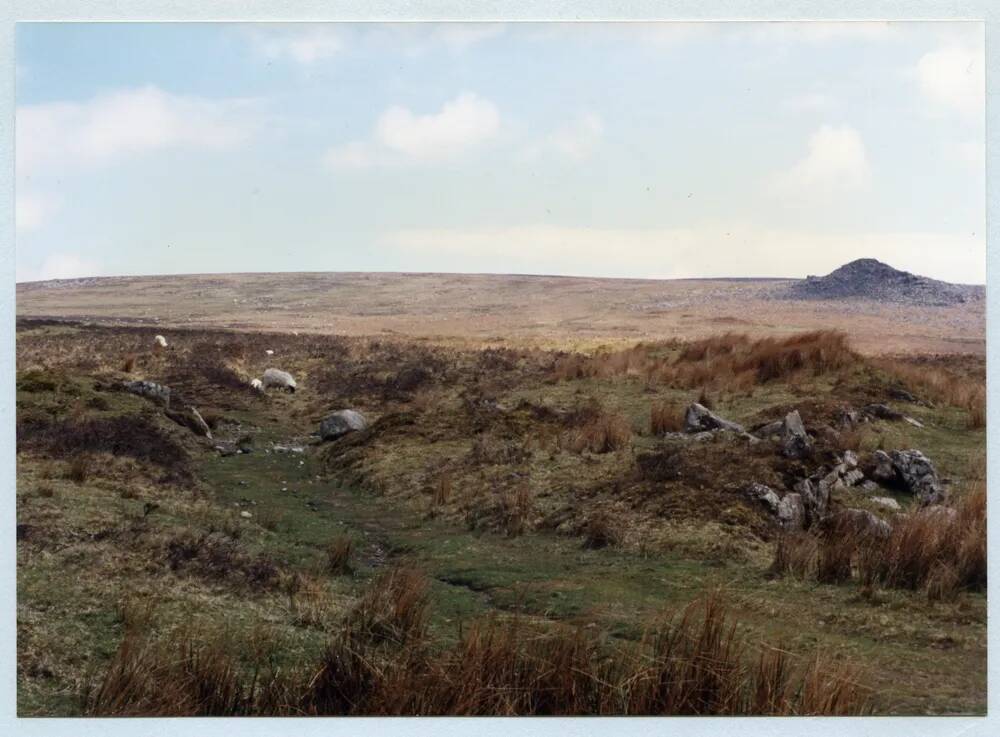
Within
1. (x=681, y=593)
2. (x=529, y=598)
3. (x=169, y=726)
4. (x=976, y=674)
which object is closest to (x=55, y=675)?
(x=169, y=726)

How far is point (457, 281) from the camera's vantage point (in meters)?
17.5

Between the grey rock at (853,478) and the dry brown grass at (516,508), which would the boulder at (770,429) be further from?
the dry brown grass at (516,508)

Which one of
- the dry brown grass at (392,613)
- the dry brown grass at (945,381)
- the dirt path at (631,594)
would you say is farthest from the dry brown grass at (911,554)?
the dry brown grass at (392,613)

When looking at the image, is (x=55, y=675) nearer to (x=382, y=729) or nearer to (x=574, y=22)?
(x=382, y=729)

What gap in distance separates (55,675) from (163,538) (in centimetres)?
190

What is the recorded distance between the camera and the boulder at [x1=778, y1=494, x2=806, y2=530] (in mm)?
9398

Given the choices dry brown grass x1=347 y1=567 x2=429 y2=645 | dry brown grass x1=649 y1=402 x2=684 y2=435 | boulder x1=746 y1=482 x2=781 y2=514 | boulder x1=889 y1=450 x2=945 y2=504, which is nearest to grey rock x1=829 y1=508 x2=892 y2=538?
boulder x1=746 y1=482 x2=781 y2=514

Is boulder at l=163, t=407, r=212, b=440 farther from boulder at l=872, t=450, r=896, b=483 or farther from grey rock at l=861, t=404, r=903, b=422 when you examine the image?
grey rock at l=861, t=404, r=903, b=422

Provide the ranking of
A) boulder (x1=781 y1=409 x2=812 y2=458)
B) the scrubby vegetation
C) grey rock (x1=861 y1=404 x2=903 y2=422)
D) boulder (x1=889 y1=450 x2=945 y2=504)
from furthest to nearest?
grey rock (x1=861 y1=404 x2=903 y2=422) → boulder (x1=781 y1=409 x2=812 y2=458) → boulder (x1=889 y1=450 x2=945 y2=504) → the scrubby vegetation

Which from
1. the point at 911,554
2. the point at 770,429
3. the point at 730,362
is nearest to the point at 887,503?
the point at 911,554

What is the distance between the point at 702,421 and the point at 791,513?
300 centimetres

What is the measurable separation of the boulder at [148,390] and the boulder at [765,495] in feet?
29.0

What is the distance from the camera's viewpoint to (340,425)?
45.6 feet

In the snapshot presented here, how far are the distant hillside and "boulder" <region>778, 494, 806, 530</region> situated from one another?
281 cm
